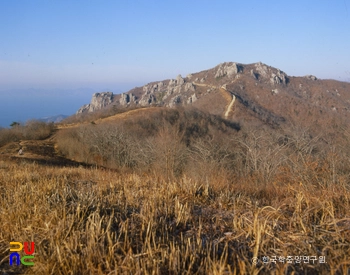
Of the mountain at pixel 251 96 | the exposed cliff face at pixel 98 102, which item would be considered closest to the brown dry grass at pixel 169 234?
the mountain at pixel 251 96

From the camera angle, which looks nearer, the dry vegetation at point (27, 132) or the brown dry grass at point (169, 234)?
the brown dry grass at point (169, 234)

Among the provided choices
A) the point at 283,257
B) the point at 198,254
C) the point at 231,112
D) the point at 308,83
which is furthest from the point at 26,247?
the point at 308,83

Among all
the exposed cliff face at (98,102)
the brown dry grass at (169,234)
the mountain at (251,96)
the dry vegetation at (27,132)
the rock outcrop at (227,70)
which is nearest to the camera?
the brown dry grass at (169,234)

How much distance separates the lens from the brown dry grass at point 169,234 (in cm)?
202

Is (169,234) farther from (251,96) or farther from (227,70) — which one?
(227,70)

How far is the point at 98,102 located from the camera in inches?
4906

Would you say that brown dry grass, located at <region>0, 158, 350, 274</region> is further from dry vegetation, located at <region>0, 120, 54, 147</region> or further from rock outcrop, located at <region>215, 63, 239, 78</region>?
rock outcrop, located at <region>215, 63, 239, 78</region>

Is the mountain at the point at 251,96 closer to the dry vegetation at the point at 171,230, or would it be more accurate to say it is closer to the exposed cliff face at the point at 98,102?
the exposed cliff face at the point at 98,102

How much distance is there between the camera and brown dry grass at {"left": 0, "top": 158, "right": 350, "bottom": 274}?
2020 mm

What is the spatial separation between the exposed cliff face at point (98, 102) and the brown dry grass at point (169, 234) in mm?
123396

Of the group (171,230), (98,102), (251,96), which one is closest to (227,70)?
(251,96)

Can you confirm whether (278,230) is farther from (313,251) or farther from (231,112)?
(231,112)

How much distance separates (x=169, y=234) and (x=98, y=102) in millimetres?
127923

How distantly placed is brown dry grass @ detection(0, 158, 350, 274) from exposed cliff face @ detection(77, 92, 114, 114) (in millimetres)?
123396
